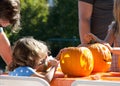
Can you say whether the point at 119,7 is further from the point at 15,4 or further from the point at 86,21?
the point at 15,4

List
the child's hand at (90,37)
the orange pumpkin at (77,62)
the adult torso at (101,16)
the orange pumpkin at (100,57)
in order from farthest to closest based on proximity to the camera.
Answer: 1. the adult torso at (101,16)
2. the child's hand at (90,37)
3. the orange pumpkin at (100,57)
4. the orange pumpkin at (77,62)

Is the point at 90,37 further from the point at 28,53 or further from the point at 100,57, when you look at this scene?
the point at 28,53

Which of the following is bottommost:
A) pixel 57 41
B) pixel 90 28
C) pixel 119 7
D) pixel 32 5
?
pixel 57 41

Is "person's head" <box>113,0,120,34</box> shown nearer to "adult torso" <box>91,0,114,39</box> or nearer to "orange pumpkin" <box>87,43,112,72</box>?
"adult torso" <box>91,0,114,39</box>

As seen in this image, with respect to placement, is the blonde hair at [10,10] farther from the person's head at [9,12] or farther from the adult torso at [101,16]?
the adult torso at [101,16]

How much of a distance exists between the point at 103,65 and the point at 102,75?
0.18 meters

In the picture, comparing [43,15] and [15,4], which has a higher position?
[15,4]

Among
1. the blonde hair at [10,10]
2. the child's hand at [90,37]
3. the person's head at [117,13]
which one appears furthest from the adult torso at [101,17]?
the blonde hair at [10,10]

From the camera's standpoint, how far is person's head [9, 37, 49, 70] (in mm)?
2613

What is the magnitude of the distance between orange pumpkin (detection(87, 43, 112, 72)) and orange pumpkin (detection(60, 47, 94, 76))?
0.10 m

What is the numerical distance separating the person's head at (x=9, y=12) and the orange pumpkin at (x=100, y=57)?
56 centimetres

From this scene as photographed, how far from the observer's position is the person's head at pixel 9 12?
110 inches

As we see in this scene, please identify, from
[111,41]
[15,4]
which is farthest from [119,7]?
[15,4]

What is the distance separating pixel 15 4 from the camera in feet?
9.29
